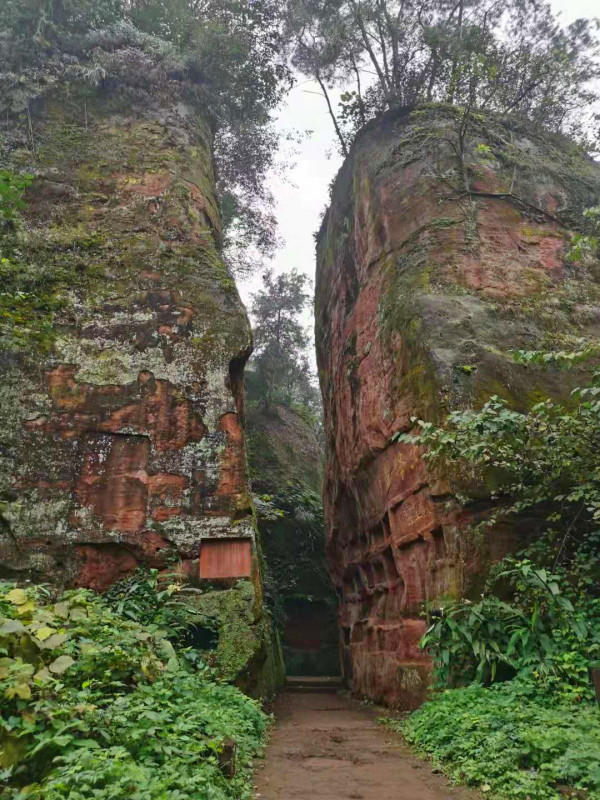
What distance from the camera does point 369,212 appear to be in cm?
1105

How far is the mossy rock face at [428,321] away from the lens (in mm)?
7395

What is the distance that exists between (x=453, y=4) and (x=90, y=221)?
30.9 feet

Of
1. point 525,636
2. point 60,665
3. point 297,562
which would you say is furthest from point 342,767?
point 297,562

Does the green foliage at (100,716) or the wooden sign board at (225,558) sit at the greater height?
the wooden sign board at (225,558)

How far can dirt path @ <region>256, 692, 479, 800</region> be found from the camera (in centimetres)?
376

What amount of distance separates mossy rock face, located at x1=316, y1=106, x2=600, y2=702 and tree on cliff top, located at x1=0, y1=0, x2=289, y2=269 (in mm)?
3332

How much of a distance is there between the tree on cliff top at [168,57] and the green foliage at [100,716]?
30.9ft

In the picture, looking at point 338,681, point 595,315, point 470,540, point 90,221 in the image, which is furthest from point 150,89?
point 338,681

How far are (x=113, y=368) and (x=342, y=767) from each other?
5354mm

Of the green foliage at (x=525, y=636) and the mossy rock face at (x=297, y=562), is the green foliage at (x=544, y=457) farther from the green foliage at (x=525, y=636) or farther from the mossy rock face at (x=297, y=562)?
the mossy rock face at (x=297, y=562)

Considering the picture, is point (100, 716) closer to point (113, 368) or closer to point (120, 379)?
A: point (120, 379)

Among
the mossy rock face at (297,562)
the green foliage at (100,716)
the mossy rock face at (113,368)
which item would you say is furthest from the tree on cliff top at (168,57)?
the green foliage at (100,716)

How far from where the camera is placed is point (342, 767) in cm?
454

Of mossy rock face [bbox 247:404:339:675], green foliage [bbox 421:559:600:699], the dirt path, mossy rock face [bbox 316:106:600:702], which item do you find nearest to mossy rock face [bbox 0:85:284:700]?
the dirt path
